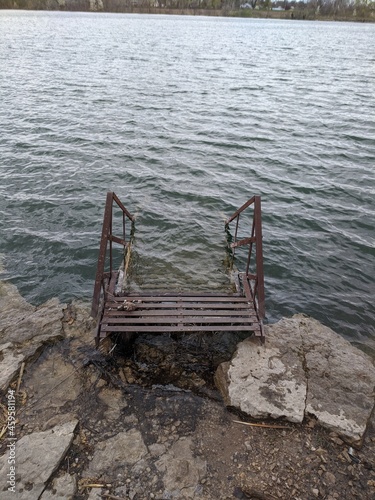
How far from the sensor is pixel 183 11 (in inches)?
5655

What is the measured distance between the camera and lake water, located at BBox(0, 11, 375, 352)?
8422 millimetres

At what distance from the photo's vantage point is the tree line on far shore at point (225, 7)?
127 m

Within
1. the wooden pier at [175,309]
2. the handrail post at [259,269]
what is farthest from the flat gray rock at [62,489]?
the handrail post at [259,269]

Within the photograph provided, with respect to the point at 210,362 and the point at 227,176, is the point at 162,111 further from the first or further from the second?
the point at 210,362

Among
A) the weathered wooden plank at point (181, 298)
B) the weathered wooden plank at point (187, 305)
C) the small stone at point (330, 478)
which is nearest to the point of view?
the small stone at point (330, 478)

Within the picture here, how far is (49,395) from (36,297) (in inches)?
115

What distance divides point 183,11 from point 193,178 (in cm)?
16018

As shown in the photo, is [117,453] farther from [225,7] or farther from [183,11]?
[225,7]

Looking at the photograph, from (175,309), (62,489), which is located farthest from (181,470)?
(175,309)

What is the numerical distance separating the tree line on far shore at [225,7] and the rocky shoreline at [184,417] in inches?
5762

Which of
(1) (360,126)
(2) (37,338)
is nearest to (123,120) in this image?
(1) (360,126)

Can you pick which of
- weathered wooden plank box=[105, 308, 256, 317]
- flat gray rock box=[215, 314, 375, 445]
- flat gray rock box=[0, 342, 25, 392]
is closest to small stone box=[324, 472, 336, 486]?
flat gray rock box=[215, 314, 375, 445]

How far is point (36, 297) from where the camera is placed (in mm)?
7465

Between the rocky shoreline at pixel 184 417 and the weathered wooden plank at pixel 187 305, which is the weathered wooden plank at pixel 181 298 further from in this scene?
the rocky shoreline at pixel 184 417
